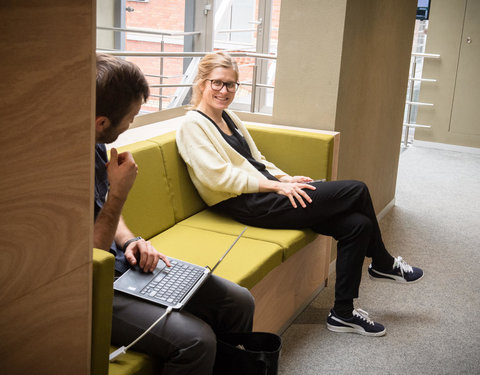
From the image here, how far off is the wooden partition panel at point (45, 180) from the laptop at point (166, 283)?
1.63 feet

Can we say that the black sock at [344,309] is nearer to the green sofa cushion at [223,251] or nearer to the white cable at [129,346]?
the green sofa cushion at [223,251]

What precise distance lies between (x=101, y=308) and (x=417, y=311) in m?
2.23

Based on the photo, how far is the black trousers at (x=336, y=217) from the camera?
2951mm

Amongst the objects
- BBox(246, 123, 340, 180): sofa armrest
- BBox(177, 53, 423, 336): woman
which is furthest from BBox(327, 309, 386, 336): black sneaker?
BBox(246, 123, 340, 180): sofa armrest

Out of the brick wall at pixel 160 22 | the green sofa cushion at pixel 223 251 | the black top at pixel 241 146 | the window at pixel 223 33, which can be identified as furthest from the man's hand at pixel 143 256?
the brick wall at pixel 160 22

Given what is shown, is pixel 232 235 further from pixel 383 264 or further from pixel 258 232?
pixel 383 264

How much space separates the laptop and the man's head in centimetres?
49

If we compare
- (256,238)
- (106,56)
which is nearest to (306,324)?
(256,238)

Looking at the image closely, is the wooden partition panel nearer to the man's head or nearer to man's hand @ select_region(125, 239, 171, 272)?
the man's head

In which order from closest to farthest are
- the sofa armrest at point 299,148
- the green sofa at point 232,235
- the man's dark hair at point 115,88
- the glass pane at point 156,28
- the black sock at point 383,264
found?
the man's dark hair at point 115,88, the green sofa at point 232,235, the black sock at point 383,264, the sofa armrest at point 299,148, the glass pane at point 156,28

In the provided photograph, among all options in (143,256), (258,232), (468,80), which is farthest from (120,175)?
(468,80)

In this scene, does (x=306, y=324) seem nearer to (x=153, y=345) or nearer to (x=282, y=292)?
(x=282, y=292)

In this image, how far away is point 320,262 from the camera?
3.42m

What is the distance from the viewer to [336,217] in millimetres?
3021
